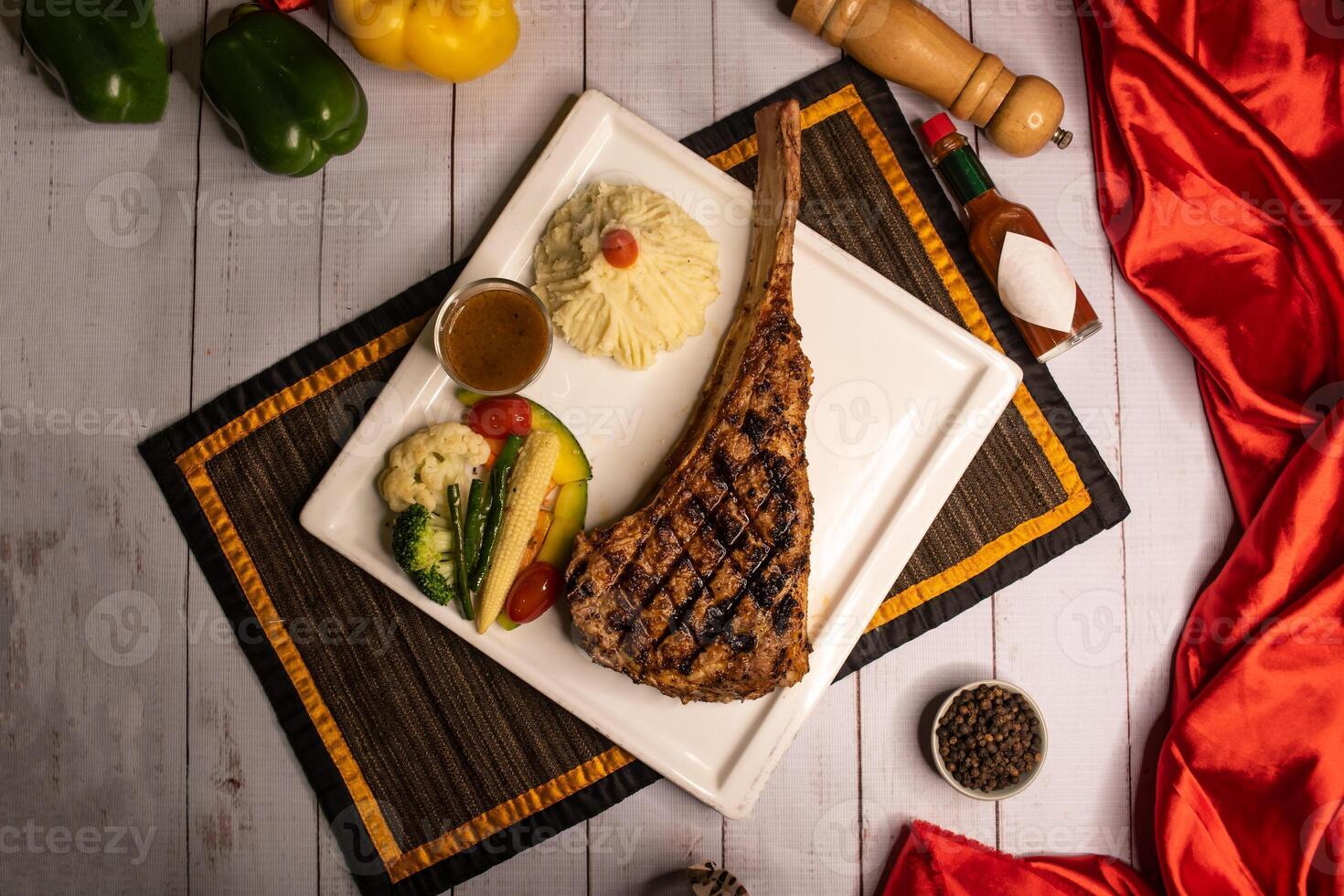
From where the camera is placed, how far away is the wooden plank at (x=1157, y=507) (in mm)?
4055

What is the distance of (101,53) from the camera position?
12.3 feet

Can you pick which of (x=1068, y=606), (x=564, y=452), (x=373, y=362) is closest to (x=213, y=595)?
(x=373, y=362)

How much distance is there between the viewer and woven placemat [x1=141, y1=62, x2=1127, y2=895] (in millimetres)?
3824

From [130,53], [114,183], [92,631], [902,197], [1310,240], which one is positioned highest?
[1310,240]

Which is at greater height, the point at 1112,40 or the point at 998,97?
the point at 1112,40

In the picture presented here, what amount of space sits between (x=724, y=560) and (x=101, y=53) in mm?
3573

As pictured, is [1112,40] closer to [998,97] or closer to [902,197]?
[998,97]

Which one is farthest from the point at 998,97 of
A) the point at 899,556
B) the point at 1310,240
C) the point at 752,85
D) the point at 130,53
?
the point at 130,53

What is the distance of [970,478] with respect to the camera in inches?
154

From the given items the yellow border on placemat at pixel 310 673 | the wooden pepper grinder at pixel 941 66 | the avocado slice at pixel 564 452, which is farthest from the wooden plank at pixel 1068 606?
the avocado slice at pixel 564 452

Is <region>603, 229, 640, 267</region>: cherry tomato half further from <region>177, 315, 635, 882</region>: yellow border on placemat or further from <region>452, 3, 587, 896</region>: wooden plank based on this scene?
<region>177, 315, 635, 882</region>: yellow border on placemat

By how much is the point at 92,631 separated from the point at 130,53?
2.69 meters

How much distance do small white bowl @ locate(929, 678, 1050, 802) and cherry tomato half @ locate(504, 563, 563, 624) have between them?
1.82m

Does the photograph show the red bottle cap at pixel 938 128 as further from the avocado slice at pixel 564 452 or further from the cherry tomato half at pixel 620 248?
the avocado slice at pixel 564 452
